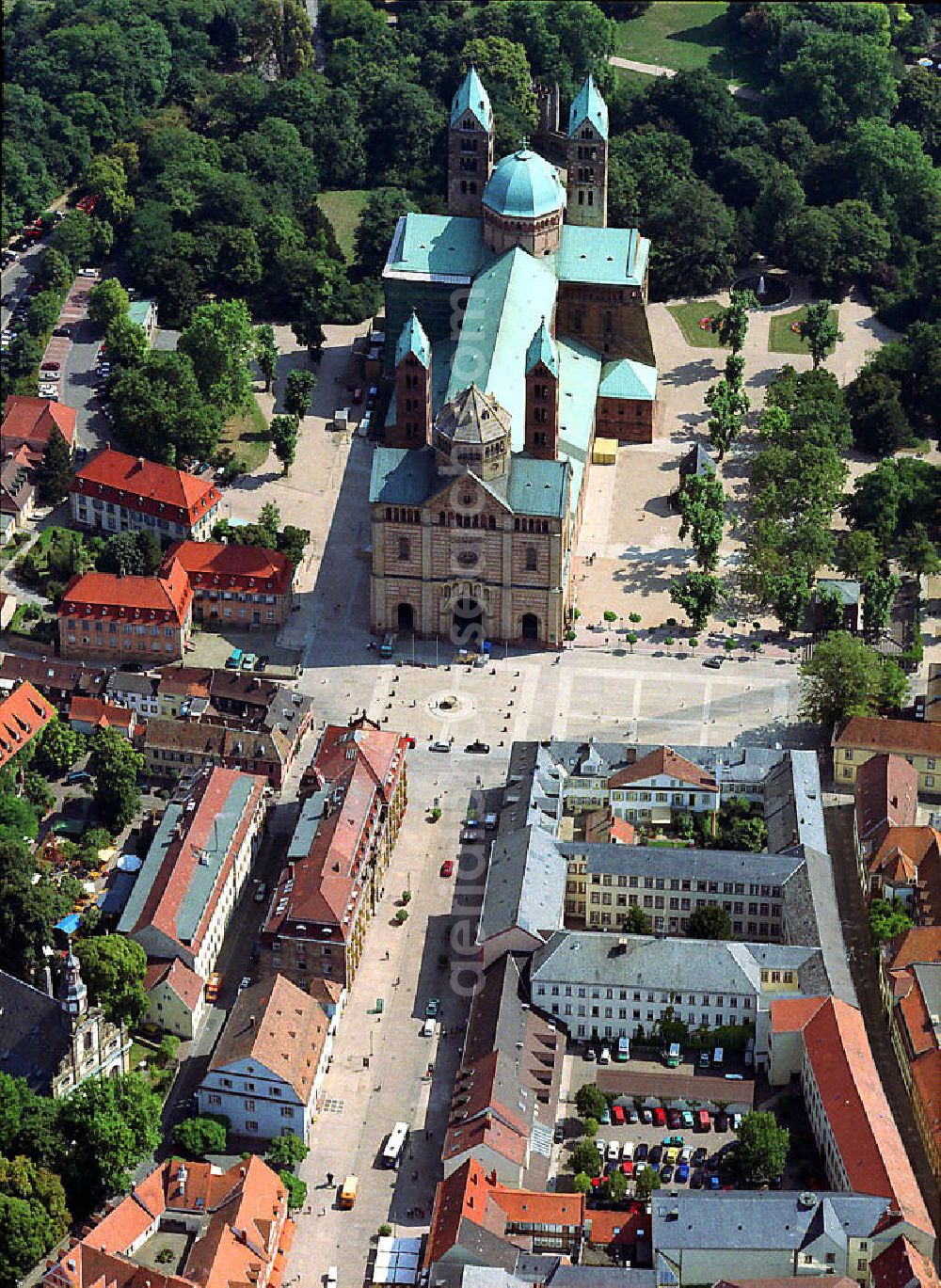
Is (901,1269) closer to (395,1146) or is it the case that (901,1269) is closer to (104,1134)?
(395,1146)

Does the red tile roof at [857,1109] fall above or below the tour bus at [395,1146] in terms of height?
above

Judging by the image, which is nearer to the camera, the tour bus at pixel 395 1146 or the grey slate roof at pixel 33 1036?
the tour bus at pixel 395 1146

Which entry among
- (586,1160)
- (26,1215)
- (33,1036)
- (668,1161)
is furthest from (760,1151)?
(33,1036)

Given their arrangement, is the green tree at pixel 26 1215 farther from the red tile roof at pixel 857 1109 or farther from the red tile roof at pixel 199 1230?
the red tile roof at pixel 857 1109

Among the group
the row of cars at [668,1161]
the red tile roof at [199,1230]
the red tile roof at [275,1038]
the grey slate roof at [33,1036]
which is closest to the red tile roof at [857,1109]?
the row of cars at [668,1161]

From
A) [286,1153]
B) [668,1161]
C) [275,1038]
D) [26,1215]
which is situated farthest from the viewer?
[275,1038]

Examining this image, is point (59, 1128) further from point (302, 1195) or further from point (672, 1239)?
point (672, 1239)

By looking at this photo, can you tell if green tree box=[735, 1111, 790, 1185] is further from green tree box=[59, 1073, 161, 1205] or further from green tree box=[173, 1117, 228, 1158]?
green tree box=[59, 1073, 161, 1205]
